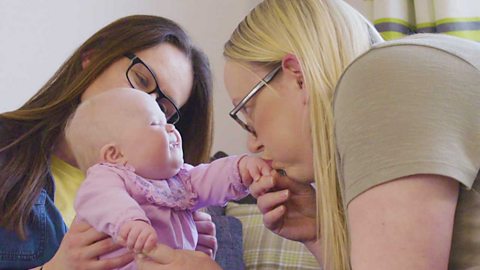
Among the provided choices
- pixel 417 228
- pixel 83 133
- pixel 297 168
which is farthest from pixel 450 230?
pixel 83 133

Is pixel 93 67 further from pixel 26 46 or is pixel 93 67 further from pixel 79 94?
pixel 26 46

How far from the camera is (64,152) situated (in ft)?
5.35

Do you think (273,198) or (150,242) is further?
(273,198)

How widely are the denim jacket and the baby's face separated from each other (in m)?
0.35

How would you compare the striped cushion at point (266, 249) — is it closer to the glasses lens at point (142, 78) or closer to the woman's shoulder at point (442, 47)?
the glasses lens at point (142, 78)

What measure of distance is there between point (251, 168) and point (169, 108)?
0.42 metres

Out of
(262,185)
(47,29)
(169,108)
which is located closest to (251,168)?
(262,185)

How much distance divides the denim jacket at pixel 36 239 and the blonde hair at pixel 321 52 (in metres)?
0.59

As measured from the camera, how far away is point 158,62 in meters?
1.61

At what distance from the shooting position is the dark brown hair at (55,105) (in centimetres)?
143

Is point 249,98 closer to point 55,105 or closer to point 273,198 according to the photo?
point 273,198

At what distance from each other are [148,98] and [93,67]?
34 centimetres

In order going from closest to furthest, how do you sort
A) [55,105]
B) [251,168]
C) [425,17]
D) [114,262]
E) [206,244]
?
[114,262]
[251,168]
[206,244]
[55,105]
[425,17]

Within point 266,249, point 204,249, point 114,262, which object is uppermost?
point 114,262
